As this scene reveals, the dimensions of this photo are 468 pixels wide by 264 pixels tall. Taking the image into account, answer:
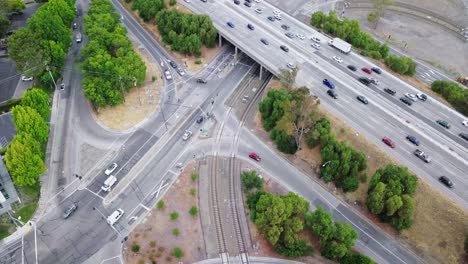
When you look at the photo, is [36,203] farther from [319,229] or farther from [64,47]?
[319,229]

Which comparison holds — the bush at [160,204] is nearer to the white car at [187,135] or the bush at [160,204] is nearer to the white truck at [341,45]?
the white car at [187,135]

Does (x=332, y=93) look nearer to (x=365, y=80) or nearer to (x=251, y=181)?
(x=365, y=80)

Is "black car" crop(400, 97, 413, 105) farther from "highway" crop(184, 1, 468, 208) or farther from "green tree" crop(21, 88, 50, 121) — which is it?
"green tree" crop(21, 88, 50, 121)

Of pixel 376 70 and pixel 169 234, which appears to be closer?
pixel 169 234

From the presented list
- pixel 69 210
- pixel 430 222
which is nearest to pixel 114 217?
pixel 69 210

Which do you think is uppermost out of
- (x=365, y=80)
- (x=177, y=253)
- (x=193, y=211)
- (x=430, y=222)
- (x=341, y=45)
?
(x=341, y=45)
